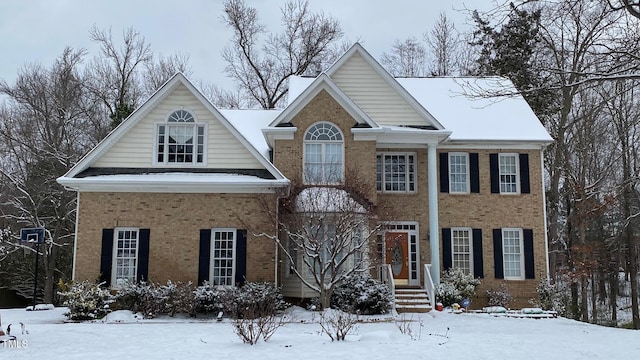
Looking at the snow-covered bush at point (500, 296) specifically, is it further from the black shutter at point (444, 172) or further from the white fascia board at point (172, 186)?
the white fascia board at point (172, 186)

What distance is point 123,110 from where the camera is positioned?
29.8 meters

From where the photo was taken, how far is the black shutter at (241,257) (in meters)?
18.0

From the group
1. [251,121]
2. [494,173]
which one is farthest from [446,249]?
[251,121]

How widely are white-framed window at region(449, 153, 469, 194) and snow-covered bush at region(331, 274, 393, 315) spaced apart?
6174 millimetres

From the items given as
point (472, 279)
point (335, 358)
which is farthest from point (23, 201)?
point (335, 358)

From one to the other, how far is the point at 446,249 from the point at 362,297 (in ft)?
18.6

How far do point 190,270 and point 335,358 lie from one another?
9325 mm

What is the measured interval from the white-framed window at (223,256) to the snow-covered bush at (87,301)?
3212 mm

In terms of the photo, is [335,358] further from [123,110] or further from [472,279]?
[123,110]

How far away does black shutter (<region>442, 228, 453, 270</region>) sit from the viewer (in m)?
21.3

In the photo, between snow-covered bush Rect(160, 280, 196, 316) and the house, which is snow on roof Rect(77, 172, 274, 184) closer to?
the house

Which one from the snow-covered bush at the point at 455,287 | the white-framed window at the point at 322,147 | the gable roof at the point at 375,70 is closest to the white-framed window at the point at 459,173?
the gable roof at the point at 375,70

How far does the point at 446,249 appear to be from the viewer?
21391mm

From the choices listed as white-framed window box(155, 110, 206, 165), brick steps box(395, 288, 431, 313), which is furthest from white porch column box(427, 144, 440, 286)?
white-framed window box(155, 110, 206, 165)
